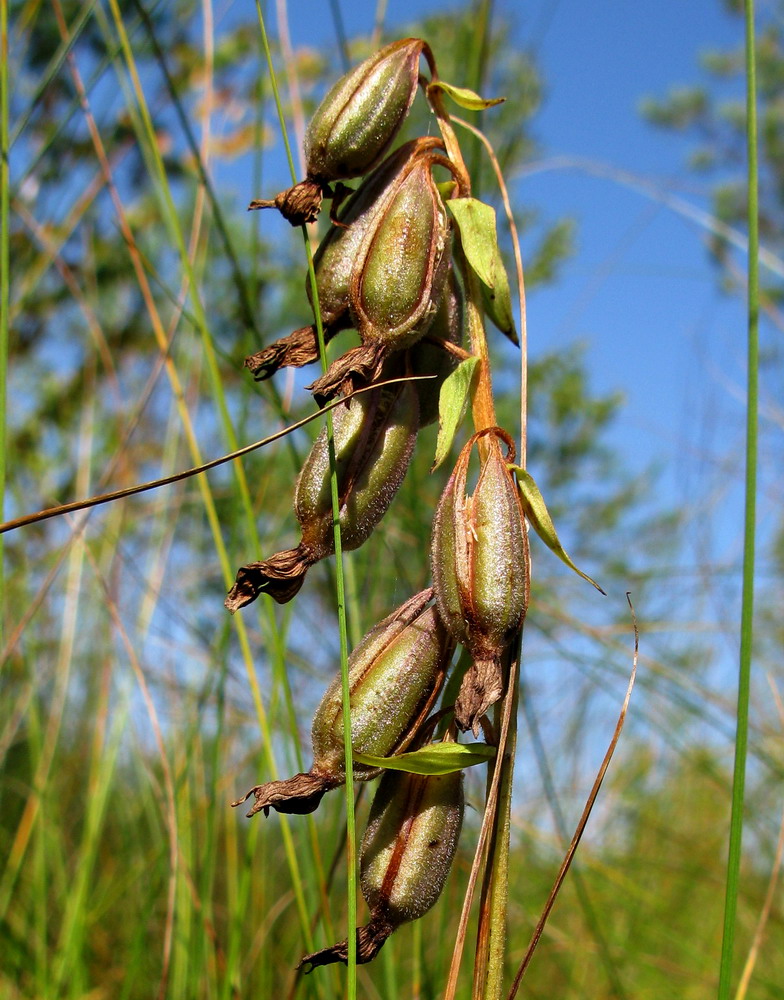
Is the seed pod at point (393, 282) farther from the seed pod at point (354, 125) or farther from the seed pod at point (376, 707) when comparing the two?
the seed pod at point (376, 707)

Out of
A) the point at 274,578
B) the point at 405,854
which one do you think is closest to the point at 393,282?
the point at 274,578

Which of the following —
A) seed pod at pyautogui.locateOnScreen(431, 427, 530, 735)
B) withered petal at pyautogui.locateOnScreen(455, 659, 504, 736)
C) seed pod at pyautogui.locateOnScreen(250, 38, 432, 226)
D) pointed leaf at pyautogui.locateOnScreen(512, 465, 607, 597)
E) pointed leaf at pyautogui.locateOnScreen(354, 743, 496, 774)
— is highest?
seed pod at pyautogui.locateOnScreen(250, 38, 432, 226)

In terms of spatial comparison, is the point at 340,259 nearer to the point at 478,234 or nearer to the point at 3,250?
the point at 478,234

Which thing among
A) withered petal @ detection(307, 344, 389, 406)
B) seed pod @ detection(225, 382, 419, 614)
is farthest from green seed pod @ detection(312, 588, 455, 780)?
withered petal @ detection(307, 344, 389, 406)

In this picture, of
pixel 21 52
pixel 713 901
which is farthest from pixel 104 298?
pixel 713 901

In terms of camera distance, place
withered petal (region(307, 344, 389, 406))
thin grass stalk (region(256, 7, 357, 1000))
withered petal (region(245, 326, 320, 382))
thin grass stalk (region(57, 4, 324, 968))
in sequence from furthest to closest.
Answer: thin grass stalk (region(57, 4, 324, 968)), withered petal (region(245, 326, 320, 382)), withered petal (region(307, 344, 389, 406)), thin grass stalk (region(256, 7, 357, 1000))

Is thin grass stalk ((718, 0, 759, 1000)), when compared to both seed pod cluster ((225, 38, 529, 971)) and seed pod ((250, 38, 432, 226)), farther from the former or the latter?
seed pod ((250, 38, 432, 226))

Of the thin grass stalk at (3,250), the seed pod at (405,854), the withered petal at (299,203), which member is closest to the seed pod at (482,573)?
the seed pod at (405,854)
